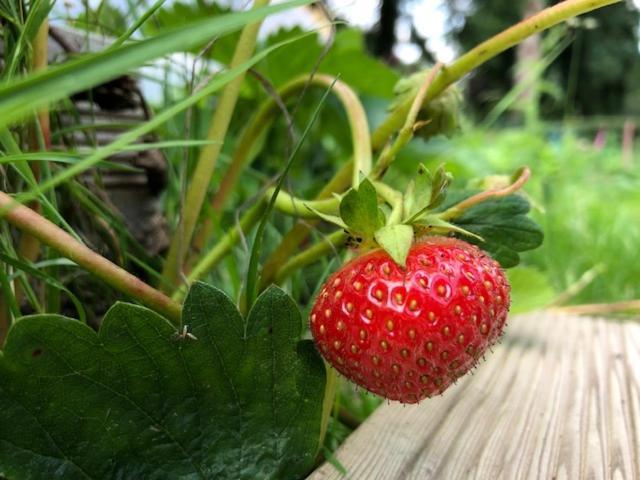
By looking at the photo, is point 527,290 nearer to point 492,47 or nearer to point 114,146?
point 492,47

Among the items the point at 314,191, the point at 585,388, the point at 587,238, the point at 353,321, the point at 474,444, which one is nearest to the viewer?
the point at 353,321

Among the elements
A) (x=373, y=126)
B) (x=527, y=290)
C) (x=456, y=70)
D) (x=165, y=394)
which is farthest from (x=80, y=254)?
(x=373, y=126)

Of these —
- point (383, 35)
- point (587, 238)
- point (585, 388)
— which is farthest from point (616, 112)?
point (585, 388)

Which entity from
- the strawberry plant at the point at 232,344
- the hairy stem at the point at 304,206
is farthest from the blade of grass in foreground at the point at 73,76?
the hairy stem at the point at 304,206

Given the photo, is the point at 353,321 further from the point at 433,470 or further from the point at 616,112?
the point at 616,112

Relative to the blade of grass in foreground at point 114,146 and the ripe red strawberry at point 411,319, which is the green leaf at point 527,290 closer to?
the ripe red strawberry at point 411,319

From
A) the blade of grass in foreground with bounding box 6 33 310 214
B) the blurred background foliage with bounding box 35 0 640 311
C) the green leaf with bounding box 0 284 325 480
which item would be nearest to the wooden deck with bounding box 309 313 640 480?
the green leaf with bounding box 0 284 325 480
